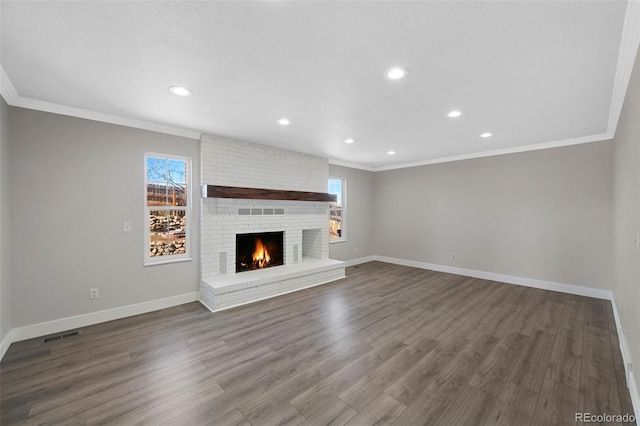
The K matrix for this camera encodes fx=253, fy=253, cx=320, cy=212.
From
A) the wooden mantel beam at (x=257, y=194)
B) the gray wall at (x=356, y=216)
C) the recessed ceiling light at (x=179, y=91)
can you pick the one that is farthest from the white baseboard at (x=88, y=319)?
the gray wall at (x=356, y=216)

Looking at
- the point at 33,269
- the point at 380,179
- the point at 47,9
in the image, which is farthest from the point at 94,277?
the point at 380,179

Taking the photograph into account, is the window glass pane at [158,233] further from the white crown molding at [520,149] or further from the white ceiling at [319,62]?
the white crown molding at [520,149]

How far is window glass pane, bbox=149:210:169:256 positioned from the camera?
3.71 m

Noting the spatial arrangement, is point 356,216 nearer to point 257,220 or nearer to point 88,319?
point 257,220

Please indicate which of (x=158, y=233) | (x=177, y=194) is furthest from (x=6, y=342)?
(x=177, y=194)

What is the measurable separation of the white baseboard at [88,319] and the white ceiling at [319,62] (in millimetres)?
2495

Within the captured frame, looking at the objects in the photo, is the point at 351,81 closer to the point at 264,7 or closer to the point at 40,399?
the point at 264,7

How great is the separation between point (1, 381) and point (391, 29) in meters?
4.14

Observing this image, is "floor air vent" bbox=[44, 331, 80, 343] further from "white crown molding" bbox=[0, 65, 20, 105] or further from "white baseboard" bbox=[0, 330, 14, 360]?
"white crown molding" bbox=[0, 65, 20, 105]

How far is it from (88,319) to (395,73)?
449cm

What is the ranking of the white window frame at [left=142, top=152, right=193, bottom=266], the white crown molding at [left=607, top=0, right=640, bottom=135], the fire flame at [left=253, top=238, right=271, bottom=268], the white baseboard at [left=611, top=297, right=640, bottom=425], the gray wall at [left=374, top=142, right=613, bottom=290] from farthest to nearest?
the fire flame at [left=253, top=238, right=271, bottom=268]
the gray wall at [left=374, top=142, right=613, bottom=290]
the white window frame at [left=142, top=152, right=193, bottom=266]
the white baseboard at [left=611, top=297, right=640, bottom=425]
the white crown molding at [left=607, top=0, right=640, bottom=135]

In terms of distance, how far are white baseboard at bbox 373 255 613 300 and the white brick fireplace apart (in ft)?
7.52

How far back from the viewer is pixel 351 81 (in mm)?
2373

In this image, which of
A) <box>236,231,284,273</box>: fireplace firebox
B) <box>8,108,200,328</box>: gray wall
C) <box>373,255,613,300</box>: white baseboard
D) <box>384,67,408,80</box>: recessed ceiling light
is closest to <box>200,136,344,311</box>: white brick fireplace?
<box>236,231,284,273</box>: fireplace firebox
